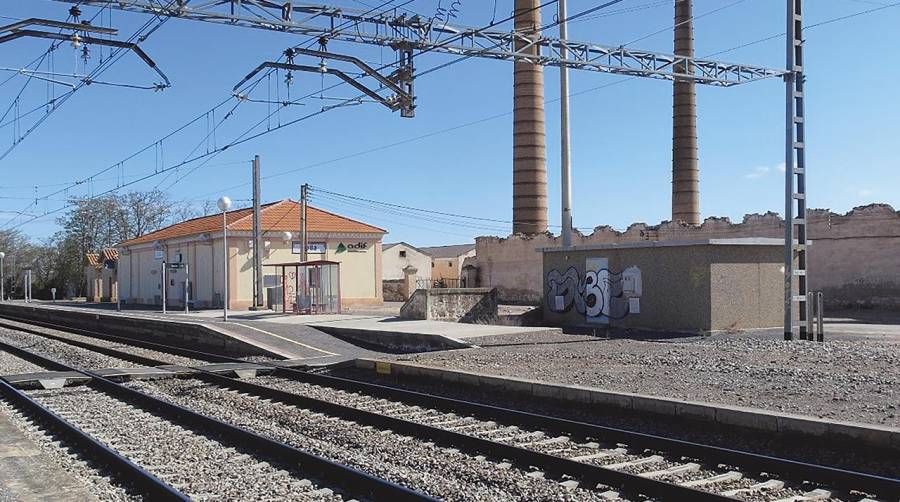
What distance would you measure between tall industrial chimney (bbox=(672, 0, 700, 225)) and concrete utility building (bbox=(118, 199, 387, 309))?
21.7m

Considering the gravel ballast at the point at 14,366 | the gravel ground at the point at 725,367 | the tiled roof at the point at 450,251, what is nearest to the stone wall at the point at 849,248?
the gravel ground at the point at 725,367

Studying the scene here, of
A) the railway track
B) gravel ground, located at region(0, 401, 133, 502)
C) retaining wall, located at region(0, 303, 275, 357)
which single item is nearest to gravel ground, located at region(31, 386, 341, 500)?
gravel ground, located at region(0, 401, 133, 502)

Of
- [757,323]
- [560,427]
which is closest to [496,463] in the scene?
[560,427]

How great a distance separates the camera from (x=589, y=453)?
8648 mm

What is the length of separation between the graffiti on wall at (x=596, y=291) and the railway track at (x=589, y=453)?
11595 mm

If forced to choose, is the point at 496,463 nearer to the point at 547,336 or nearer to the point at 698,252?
the point at 547,336

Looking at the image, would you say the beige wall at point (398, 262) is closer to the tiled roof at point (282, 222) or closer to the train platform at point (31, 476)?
the tiled roof at point (282, 222)

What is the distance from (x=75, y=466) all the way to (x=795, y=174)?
16.2m

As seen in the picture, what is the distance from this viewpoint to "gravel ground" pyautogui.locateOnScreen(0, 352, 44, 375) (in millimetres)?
17922

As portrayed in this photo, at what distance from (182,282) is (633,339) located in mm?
32920

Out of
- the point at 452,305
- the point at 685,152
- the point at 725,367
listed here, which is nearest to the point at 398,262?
the point at 685,152

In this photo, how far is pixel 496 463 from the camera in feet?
27.3

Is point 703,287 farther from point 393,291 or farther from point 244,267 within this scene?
point 393,291

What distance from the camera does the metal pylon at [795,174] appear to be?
1867 cm
